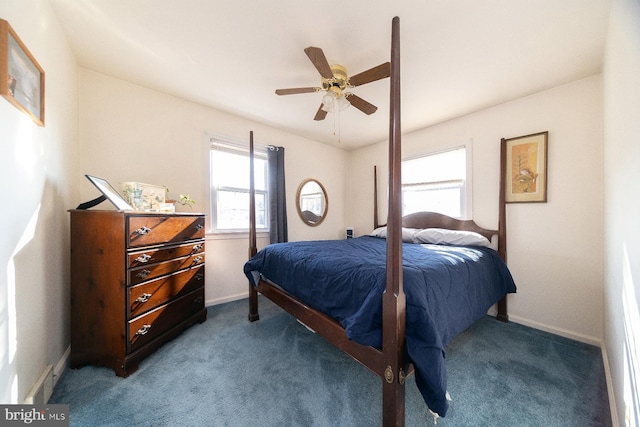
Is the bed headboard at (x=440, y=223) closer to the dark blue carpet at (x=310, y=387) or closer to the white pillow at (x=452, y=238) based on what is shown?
the white pillow at (x=452, y=238)

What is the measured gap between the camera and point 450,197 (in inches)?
119

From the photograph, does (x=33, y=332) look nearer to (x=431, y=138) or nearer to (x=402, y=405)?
(x=402, y=405)

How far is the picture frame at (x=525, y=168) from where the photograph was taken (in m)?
2.26

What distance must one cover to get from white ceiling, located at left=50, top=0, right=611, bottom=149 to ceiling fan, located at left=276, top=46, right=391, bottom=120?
0.21 m

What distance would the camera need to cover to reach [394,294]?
41.1 inches

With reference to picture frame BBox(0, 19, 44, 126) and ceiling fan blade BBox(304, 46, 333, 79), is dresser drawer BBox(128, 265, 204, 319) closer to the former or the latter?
picture frame BBox(0, 19, 44, 126)

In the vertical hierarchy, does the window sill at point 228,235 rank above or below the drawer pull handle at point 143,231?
below

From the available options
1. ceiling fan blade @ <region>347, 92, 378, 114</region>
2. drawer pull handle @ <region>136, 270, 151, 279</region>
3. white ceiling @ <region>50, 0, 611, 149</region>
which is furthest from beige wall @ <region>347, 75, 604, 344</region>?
drawer pull handle @ <region>136, 270, 151, 279</region>

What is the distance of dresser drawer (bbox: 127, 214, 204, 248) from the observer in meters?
1.57

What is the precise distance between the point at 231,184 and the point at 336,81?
6.51 feet

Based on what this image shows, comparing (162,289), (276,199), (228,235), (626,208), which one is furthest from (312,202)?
(626,208)

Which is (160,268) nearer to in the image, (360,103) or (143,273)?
(143,273)

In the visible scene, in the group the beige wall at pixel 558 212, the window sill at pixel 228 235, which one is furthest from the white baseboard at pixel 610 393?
the window sill at pixel 228 235
